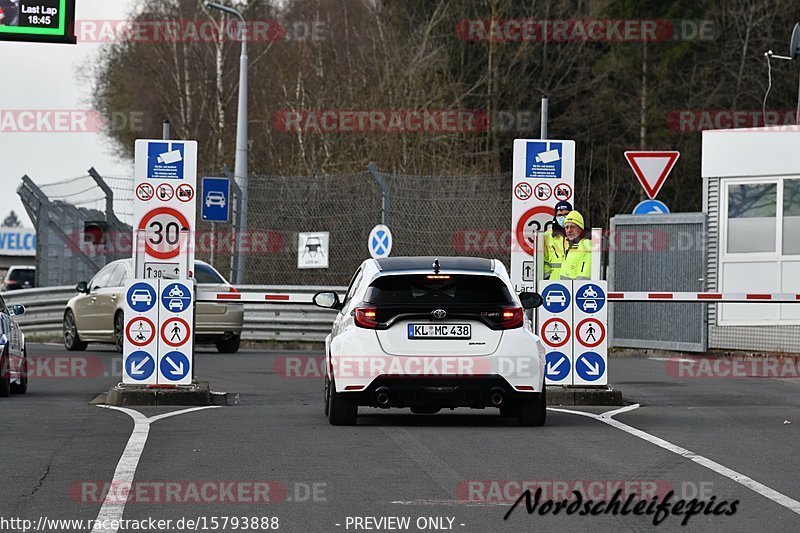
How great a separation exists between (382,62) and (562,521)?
42.7 m

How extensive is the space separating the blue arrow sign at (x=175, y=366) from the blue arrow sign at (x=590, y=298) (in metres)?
4.11

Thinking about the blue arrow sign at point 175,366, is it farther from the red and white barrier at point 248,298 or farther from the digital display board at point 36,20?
the digital display board at point 36,20

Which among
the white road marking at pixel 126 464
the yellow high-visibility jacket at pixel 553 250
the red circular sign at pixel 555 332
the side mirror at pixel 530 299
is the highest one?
the yellow high-visibility jacket at pixel 553 250

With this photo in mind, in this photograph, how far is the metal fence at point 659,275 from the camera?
28141mm

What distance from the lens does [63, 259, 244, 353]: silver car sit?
27.0 metres

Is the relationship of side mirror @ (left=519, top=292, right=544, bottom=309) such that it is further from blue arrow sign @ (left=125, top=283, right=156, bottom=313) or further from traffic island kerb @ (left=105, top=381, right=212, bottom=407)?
blue arrow sign @ (left=125, top=283, right=156, bottom=313)

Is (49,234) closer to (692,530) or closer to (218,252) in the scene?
(218,252)

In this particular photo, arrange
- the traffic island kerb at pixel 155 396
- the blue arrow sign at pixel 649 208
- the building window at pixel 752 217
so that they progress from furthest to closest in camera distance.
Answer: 1. the blue arrow sign at pixel 649 208
2. the building window at pixel 752 217
3. the traffic island kerb at pixel 155 396

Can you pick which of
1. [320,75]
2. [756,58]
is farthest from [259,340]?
[756,58]

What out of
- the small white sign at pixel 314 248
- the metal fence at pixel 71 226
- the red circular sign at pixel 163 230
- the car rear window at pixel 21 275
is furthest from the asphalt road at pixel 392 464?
the car rear window at pixel 21 275

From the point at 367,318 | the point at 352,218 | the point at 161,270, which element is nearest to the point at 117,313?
the point at 352,218

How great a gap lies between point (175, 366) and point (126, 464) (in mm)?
5597

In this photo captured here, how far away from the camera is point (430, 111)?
45500 millimetres

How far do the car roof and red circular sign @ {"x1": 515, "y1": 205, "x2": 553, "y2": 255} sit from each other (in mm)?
2731
